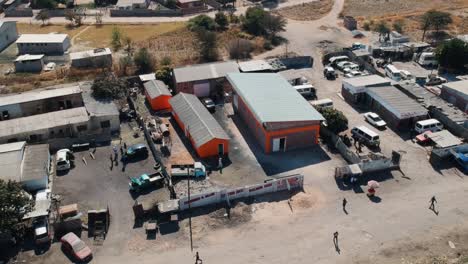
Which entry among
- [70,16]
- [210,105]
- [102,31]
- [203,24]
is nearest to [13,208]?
[210,105]

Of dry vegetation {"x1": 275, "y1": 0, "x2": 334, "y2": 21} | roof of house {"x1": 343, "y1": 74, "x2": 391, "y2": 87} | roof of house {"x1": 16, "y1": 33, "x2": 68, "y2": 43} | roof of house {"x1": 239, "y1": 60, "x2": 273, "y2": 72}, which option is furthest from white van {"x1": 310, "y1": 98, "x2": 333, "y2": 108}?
roof of house {"x1": 16, "y1": 33, "x2": 68, "y2": 43}

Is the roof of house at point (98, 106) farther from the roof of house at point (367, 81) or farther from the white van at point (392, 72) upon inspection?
the white van at point (392, 72)

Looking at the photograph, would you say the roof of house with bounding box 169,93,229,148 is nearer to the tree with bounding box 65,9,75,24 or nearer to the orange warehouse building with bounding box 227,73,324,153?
the orange warehouse building with bounding box 227,73,324,153

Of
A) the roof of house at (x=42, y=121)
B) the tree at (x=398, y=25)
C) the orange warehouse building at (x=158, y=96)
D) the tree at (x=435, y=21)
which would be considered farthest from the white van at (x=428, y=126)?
the roof of house at (x=42, y=121)

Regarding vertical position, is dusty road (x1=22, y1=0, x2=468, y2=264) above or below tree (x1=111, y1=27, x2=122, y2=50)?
below

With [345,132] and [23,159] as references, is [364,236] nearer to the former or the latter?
[345,132]

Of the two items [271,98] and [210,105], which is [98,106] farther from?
[271,98]
